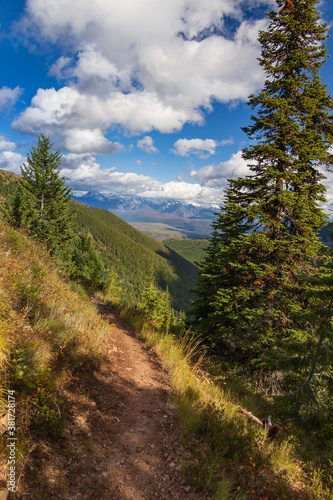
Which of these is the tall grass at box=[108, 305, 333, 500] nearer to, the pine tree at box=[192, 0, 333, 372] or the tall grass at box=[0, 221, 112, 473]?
the tall grass at box=[0, 221, 112, 473]

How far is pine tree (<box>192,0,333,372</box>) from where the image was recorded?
25.7 ft

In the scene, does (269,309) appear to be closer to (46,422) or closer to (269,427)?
(269,427)

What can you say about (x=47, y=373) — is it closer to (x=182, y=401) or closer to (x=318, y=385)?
(x=182, y=401)

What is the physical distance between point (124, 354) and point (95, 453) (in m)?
3.30

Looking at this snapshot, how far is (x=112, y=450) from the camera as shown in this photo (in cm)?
301

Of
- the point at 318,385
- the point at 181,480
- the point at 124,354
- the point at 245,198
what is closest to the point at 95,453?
the point at 181,480

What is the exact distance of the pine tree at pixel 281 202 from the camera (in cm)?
782

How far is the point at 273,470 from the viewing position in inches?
133

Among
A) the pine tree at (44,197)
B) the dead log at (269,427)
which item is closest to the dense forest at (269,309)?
the dead log at (269,427)

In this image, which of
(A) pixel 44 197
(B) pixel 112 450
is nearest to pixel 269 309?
(B) pixel 112 450

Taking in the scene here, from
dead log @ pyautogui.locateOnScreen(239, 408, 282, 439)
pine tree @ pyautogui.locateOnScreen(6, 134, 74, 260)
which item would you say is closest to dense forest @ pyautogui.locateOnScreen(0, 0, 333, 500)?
dead log @ pyautogui.locateOnScreen(239, 408, 282, 439)

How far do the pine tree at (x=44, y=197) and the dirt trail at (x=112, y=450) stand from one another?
19928 millimetres

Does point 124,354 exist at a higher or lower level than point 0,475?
lower

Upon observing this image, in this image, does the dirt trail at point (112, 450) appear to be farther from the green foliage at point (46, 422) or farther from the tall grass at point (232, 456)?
the tall grass at point (232, 456)
